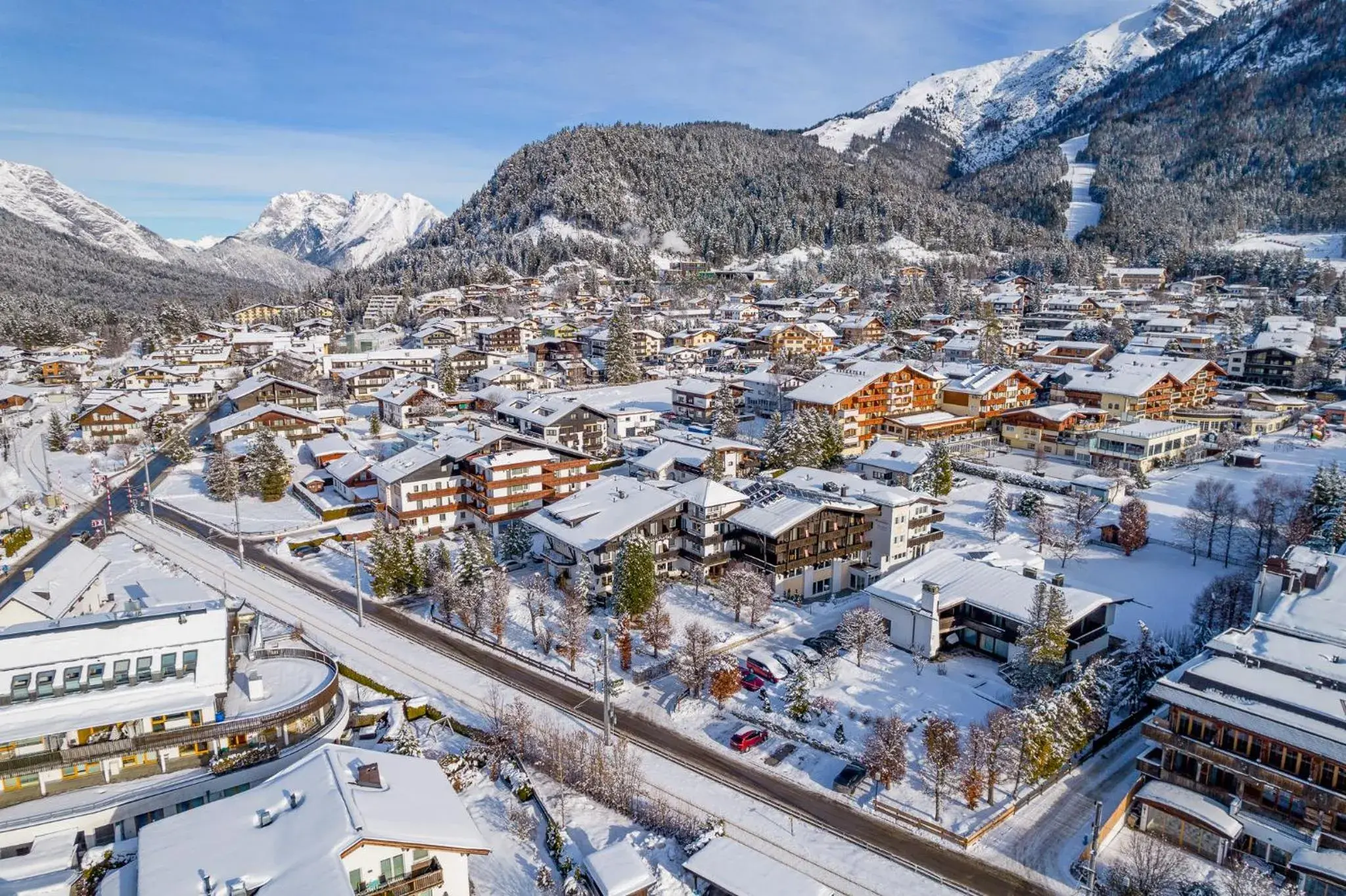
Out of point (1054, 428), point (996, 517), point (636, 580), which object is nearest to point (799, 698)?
point (636, 580)

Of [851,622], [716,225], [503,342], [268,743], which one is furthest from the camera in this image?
A: [716,225]

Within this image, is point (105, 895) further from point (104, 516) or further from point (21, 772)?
point (104, 516)

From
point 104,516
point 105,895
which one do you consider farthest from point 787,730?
point 104,516

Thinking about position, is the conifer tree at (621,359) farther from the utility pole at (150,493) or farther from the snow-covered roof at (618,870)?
the snow-covered roof at (618,870)

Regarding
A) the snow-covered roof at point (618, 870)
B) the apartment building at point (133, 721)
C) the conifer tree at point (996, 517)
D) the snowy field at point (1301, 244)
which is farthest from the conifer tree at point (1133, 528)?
the snowy field at point (1301, 244)

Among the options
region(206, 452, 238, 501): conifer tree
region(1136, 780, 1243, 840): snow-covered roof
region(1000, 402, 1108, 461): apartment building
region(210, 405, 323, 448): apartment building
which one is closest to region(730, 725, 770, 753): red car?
region(1136, 780, 1243, 840): snow-covered roof

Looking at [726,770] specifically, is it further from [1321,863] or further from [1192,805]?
[1321,863]

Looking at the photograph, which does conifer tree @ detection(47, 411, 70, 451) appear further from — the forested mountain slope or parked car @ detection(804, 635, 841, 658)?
the forested mountain slope
